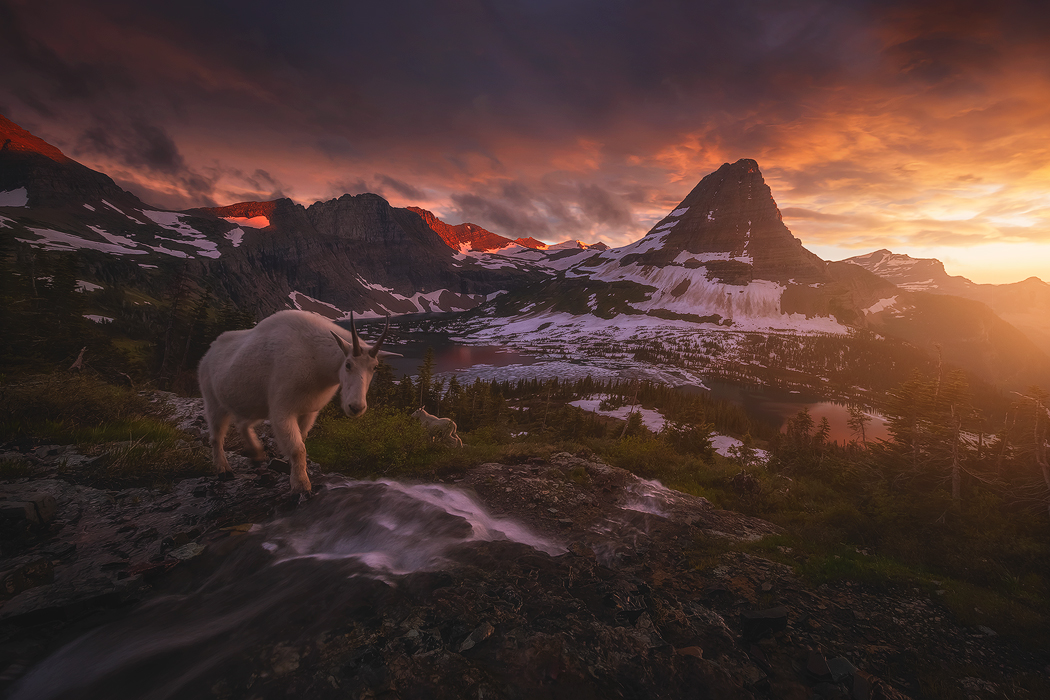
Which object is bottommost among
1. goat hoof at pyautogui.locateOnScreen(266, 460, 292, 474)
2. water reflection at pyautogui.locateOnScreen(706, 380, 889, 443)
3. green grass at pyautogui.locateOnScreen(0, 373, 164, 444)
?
water reflection at pyautogui.locateOnScreen(706, 380, 889, 443)

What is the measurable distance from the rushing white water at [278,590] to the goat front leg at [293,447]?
376mm

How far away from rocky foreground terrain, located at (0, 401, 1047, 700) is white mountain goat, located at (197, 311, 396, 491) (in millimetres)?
1052

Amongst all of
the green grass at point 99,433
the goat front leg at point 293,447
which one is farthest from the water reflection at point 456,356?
the goat front leg at point 293,447

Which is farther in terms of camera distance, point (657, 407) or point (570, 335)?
point (570, 335)

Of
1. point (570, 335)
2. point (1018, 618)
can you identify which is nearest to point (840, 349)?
point (570, 335)

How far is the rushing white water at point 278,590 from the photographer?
3.24 m

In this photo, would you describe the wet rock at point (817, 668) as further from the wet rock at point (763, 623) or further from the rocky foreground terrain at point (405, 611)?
the wet rock at point (763, 623)

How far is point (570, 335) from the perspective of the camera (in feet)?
652

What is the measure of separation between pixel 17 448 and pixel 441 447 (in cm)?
719

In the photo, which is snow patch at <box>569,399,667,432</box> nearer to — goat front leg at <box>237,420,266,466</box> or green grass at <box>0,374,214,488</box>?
goat front leg at <box>237,420,266,466</box>

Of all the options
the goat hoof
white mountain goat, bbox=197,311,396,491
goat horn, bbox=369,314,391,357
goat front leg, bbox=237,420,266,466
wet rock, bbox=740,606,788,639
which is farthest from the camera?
the goat hoof

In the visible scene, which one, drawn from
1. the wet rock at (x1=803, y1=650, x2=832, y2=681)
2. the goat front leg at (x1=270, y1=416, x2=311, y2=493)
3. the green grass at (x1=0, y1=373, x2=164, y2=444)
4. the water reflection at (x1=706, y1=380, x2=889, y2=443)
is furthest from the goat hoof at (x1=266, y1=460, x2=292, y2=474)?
the water reflection at (x1=706, y1=380, x2=889, y2=443)

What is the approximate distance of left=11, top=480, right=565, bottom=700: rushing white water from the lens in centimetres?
324

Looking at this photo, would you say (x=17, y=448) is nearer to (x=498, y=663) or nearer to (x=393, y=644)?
(x=393, y=644)
